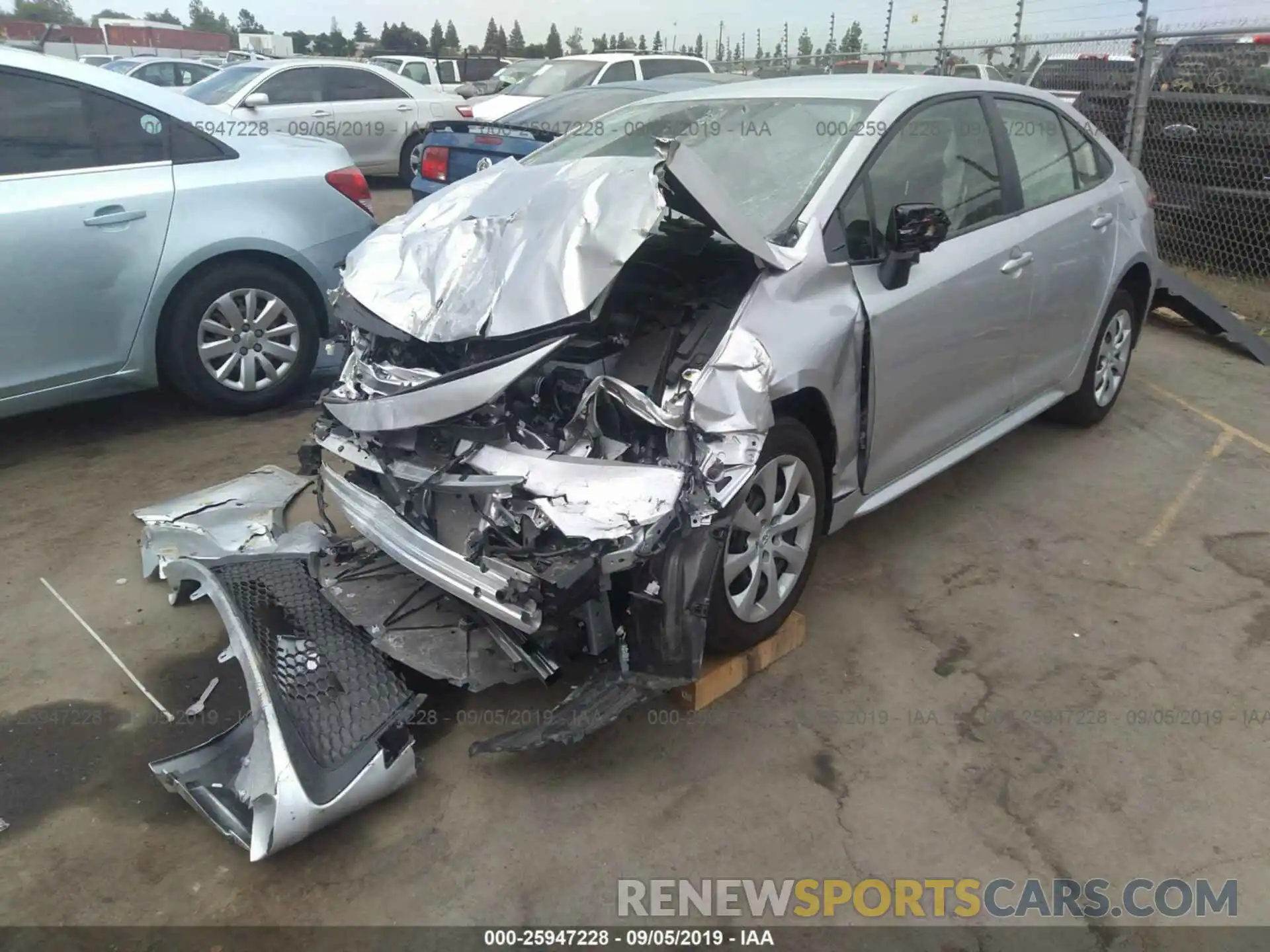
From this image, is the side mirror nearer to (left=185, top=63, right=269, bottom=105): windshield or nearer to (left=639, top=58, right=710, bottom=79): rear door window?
(left=639, top=58, right=710, bottom=79): rear door window

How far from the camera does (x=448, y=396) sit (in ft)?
8.74

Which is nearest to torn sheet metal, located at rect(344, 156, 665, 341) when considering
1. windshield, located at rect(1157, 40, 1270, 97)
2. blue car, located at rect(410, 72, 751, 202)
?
blue car, located at rect(410, 72, 751, 202)

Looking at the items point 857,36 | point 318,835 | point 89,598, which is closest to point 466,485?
point 318,835

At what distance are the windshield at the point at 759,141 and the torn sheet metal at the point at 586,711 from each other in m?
1.48

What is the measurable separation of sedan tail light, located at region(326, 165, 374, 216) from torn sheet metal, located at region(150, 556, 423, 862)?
9.54ft

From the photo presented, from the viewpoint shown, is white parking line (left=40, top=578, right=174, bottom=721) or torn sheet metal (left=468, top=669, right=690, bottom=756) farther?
white parking line (left=40, top=578, right=174, bottom=721)

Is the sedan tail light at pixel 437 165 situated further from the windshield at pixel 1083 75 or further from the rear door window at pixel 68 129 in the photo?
the windshield at pixel 1083 75

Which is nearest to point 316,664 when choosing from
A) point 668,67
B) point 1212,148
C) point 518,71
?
point 1212,148

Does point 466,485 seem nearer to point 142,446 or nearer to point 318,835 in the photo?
point 318,835

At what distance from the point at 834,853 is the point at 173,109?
4600mm

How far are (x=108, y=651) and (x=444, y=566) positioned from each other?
1.47 m

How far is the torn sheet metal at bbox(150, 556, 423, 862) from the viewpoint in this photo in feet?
7.67

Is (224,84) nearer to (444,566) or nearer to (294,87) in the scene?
(294,87)

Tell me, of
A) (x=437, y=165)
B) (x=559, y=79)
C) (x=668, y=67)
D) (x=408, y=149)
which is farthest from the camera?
(x=408, y=149)
